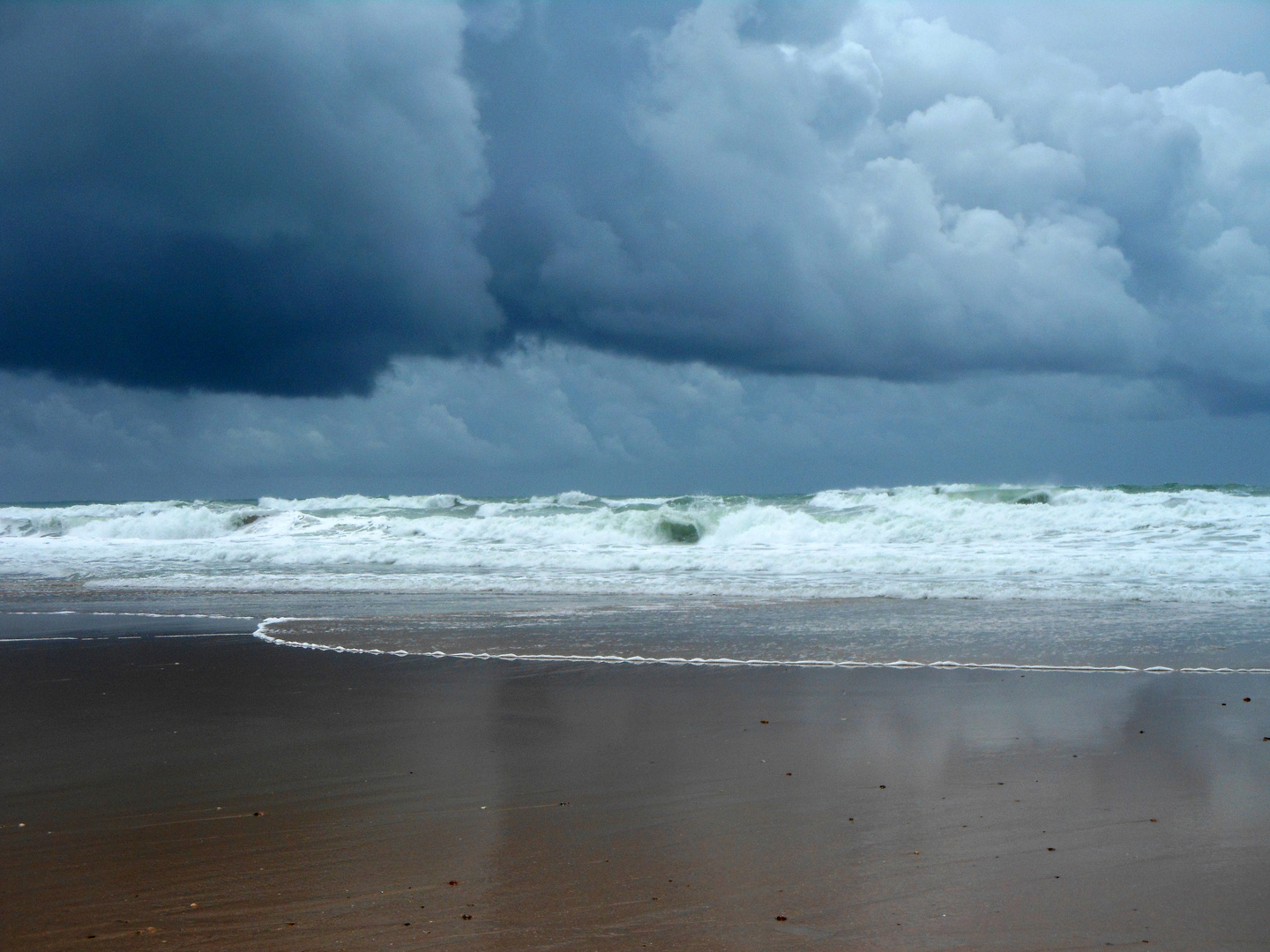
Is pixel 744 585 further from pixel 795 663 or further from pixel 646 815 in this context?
pixel 646 815

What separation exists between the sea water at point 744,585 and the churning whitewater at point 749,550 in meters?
0.09

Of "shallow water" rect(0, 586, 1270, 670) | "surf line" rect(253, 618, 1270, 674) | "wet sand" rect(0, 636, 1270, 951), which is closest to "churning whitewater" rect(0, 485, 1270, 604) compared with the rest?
"shallow water" rect(0, 586, 1270, 670)

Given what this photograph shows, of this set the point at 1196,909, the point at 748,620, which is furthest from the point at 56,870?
the point at 748,620

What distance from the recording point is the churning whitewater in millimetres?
13531

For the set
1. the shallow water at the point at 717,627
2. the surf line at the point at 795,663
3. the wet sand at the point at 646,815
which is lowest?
the wet sand at the point at 646,815

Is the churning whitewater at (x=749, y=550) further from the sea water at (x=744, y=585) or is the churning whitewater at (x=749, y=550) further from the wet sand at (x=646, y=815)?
the wet sand at (x=646, y=815)

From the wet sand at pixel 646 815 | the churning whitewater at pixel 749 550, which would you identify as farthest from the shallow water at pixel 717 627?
the wet sand at pixel 646 815

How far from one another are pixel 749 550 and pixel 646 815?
16.4 metres

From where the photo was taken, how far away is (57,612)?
12008 millimetres

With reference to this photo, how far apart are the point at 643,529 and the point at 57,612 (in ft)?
56.7

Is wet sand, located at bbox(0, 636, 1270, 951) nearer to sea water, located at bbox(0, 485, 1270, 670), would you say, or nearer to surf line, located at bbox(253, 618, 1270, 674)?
surf line, located at bbox(253, 618, 1270, 674)

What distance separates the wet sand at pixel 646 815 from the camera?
9.32 ft

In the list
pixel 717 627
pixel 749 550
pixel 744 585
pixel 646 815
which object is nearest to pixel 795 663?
pixel 717 627

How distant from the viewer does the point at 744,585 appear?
13.8 metres
